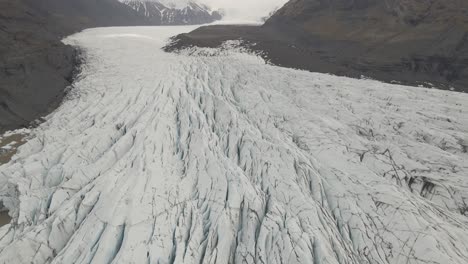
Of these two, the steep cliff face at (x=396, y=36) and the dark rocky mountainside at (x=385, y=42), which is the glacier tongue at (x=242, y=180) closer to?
the dark rocky mountainside at (x=385, y=42)

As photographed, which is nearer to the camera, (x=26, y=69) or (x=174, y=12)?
(x=26, y=69)

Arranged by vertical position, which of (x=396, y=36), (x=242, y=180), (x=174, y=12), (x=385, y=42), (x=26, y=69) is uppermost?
(x=174, y=12)

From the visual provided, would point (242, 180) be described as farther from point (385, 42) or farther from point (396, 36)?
point (396, 36)

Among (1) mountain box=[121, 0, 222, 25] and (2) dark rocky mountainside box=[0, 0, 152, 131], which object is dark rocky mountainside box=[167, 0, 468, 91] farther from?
(1) mountain box=[121, 0, 222, 25]

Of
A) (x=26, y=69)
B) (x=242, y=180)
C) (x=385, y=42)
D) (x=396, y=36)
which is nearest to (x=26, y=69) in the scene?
(x=26, y=69)

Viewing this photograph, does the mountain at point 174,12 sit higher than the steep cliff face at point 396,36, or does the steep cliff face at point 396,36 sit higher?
the mountain at point 174,12

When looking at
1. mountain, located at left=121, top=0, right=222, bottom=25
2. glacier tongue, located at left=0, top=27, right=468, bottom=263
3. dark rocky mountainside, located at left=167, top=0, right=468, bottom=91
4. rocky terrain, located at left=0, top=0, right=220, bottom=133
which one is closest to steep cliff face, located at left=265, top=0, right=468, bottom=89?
dark rocky mountainside, located at left=167, top=0, right=468, bottom=91

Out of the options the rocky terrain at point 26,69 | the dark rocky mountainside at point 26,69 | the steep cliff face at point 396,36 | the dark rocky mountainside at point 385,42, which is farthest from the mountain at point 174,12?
the dark rocky mountainside at point 26,69
